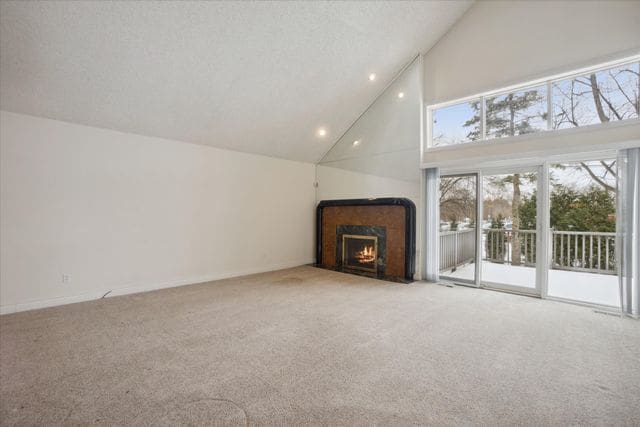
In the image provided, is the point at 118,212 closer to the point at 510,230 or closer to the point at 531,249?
the point at 510,230

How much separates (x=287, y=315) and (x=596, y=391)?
8.96ft

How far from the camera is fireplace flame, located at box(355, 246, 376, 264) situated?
5.83 meters

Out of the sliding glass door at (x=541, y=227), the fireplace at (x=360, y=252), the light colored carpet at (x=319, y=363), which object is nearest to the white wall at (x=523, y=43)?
the sliding glass door at (x=541, y=227)

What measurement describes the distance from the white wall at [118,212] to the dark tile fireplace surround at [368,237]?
1.28 metres

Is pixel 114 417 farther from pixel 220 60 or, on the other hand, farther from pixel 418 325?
pixel 220 60

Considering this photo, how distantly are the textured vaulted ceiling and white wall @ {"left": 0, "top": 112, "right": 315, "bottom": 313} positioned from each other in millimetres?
360

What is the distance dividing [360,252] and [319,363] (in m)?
3.87

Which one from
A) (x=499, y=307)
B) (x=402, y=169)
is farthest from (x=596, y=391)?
(x=402, y=169)

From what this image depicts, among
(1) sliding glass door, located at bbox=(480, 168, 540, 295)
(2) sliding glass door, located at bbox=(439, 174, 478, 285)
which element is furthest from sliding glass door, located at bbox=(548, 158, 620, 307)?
(2) sliding glass door, located at bbox=(439, 174, 478, 285)

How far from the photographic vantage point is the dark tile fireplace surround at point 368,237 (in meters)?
5.25

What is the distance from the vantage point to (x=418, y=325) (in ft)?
10.4

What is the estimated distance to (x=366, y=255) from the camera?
5.96m

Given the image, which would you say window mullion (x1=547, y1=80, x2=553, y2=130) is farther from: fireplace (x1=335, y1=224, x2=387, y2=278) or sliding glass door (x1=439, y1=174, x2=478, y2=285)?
fireplace (x1=335, y1=224, x2=387, y2=278)

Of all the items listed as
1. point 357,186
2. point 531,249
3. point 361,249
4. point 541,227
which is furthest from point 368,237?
point 541,227
